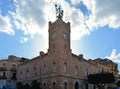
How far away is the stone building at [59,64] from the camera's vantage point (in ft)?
172

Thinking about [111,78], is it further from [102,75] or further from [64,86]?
[64,86]

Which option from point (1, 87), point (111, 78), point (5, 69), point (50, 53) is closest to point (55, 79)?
point (50, 53)

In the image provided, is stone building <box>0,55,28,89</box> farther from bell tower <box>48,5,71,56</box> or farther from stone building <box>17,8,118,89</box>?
bell tower <box>48,5,71,56</box>

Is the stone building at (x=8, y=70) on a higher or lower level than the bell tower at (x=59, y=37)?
lower

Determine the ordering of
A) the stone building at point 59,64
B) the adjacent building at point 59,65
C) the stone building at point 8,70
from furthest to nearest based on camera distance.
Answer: the stone building at point 8,70, the adjacent building at point 59,65, the stone building at point 59,64

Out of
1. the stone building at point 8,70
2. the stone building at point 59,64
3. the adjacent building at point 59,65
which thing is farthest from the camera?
the stone building at point 8,70

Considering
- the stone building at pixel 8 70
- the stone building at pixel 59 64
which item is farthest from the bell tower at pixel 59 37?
the stone building at pixel 8 70

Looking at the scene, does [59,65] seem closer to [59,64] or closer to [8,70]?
[59,64]

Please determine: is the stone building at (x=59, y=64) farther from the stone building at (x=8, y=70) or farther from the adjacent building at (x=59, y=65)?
the stone building at (x=8, y=70)

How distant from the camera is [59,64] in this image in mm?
51906

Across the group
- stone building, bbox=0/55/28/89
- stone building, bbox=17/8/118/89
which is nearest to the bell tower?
stone building, bbox=17/8/118/89

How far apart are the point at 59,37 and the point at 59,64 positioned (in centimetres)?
585

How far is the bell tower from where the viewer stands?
2101 inches

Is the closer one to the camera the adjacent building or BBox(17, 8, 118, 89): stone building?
BBox(17, 8, 118, 89): stone building
